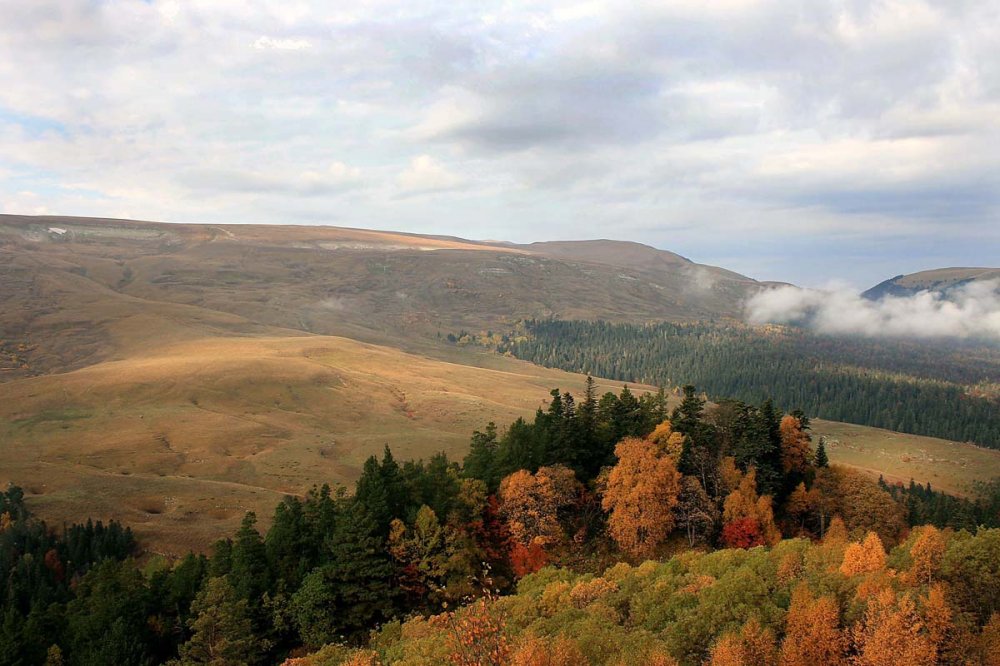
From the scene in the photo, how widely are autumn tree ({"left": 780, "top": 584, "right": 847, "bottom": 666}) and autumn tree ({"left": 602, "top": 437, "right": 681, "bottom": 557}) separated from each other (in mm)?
24357

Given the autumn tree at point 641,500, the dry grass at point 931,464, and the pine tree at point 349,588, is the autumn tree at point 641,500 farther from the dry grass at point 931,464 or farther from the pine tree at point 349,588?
the dry grass at point 931,464

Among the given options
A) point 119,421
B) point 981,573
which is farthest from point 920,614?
point 119,421

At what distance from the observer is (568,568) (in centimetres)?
5719

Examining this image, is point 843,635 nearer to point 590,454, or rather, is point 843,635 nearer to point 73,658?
point 590,454

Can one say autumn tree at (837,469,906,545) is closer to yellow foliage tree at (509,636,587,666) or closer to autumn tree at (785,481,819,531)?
autumn tree at (785,481,819,531)

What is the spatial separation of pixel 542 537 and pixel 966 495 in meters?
150

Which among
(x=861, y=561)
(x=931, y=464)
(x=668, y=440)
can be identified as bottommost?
(x=931, y=464)

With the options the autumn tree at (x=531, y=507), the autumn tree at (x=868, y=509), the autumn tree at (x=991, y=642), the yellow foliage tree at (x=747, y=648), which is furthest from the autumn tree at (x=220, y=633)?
the autumn tree at (x=868, y=509)

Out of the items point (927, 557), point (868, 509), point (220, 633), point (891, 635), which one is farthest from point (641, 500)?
point (220, 633)

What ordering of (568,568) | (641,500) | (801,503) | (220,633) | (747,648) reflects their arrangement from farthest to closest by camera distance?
(801,503)
(641,500)
(568,568)
(220,633)
(747,648)

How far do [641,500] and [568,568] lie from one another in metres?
9.18

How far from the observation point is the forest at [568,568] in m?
33.0

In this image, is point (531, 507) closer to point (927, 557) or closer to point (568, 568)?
point (568, 568)

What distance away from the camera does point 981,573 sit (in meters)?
35.0
